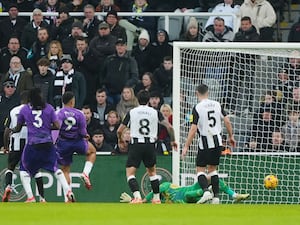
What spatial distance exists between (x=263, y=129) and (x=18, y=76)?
501 centimetres

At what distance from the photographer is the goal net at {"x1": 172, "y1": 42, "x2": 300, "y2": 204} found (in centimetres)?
2234

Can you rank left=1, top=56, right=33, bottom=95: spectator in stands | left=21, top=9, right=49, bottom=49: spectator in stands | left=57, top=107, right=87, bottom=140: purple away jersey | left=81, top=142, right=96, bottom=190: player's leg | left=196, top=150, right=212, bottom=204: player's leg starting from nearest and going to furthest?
left=196, top=150, right=212, bottom=204: player's leg < left=57, top=107, right=87, bottom=140: purple away jersey < left=81, top=142, right=96, bottom=190: player's leg < left=1, top=56, right=33, bottom=95: spectator in stands < left=21, top=9, right=49, bottom=49: spectator in stands

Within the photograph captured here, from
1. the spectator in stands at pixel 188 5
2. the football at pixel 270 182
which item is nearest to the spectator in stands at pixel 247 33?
the spectator in stands at pixel 188 5

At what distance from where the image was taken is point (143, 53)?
25219mm

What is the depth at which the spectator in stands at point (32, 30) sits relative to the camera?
2530 cm

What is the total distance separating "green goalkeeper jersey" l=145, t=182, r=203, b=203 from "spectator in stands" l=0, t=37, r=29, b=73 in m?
5.59

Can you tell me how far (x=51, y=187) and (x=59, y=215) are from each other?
744cm

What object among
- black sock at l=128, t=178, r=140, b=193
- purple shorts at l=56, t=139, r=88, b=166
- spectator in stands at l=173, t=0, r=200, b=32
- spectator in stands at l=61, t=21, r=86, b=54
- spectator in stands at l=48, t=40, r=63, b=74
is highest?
spectator in stands at l=173, t=0, r=200, b=32

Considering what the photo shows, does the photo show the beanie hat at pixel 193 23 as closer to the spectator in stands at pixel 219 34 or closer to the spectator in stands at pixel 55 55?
the spectator in stands at pixel 219 34

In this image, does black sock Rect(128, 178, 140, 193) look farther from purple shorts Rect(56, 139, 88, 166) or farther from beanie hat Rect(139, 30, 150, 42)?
beanie hat Rect(139, 30, 150, 42)

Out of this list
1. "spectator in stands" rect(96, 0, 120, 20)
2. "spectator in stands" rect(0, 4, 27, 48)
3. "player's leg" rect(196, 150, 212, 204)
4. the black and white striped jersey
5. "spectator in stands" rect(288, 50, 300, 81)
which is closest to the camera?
"player's leg" rect(196, 150, 212, 204)

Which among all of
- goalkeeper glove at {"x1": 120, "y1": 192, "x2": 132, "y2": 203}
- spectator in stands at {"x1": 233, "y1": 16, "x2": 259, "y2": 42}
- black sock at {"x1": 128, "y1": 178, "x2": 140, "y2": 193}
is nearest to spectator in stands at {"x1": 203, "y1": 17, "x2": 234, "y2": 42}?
spectator in stands at {"x1": 233, "y1": 16, "x2": 259, "y2": 42}

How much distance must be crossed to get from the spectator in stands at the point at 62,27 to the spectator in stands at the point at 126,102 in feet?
7.27

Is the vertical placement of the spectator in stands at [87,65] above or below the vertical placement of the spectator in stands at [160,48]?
below
